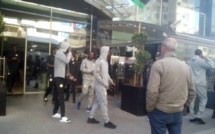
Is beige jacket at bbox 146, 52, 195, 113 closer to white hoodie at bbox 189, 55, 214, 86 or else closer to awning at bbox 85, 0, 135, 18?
white hoodie at bbox 189, 55, 214, 86

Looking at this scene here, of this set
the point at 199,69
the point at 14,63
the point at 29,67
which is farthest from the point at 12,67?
the point at 199,69

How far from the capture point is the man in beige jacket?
9.84 feet

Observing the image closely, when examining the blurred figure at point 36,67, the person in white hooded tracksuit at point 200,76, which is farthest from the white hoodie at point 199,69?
the blurred figure at point 36,67

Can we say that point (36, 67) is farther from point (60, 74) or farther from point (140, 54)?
point (140, 54)

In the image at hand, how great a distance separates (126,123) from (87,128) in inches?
46.9

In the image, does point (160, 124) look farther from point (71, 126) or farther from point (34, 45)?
point (34, 45)

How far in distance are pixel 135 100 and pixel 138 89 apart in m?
0.38

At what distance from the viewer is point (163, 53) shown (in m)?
3.24

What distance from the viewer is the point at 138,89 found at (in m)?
6.84

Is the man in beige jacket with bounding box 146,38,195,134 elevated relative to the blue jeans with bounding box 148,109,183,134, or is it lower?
elevated

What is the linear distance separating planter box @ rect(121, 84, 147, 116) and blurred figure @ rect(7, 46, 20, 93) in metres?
4.99

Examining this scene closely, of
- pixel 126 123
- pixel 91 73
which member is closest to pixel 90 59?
pixel 91 73

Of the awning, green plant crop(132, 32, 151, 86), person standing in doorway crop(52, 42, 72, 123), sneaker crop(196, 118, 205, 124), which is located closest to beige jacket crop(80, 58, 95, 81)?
person standing in doorway crop(52, 42, 72, 123)

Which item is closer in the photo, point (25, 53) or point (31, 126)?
point (31, 126)
